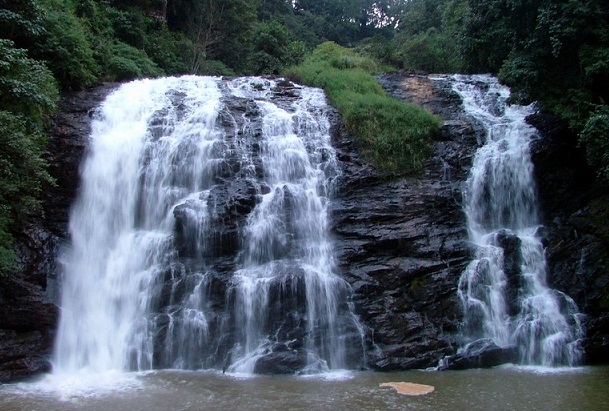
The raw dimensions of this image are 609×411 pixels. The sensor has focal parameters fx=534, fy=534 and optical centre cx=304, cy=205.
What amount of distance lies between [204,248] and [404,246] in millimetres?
4680

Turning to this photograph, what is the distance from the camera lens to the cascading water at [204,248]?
438 inches

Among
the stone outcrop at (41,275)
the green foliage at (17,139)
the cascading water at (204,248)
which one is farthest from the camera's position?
the cascading water at (204,248)

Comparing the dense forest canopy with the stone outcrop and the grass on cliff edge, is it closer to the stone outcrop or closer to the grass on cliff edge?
the stone outcrop

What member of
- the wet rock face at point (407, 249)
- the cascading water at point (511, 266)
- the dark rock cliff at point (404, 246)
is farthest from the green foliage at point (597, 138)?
the wet rock face at point (407, 249)

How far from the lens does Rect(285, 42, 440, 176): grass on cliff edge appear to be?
47.4 feet

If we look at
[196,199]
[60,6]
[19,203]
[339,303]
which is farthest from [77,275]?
[60,6]

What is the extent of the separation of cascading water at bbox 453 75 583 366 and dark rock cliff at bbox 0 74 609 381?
11.9 inches

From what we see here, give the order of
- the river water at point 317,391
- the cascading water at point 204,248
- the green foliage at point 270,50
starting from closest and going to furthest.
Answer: the river water at point 317,391 → the cascading water at point 204,248 → the green foliage at point 270,50

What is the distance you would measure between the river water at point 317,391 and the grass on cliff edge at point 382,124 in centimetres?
606

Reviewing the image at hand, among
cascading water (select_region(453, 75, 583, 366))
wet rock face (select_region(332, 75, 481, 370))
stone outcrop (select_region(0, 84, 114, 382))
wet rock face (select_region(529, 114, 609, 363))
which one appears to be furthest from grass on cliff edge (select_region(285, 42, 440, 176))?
stone outcrop (select_region(0, 84, 114, 382))

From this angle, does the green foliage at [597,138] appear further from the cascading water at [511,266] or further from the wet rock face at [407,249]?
the wet rock face at [407,249]

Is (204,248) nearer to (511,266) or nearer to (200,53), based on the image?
(511,266)

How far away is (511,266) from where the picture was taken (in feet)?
40.7

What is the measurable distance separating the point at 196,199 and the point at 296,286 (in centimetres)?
344
